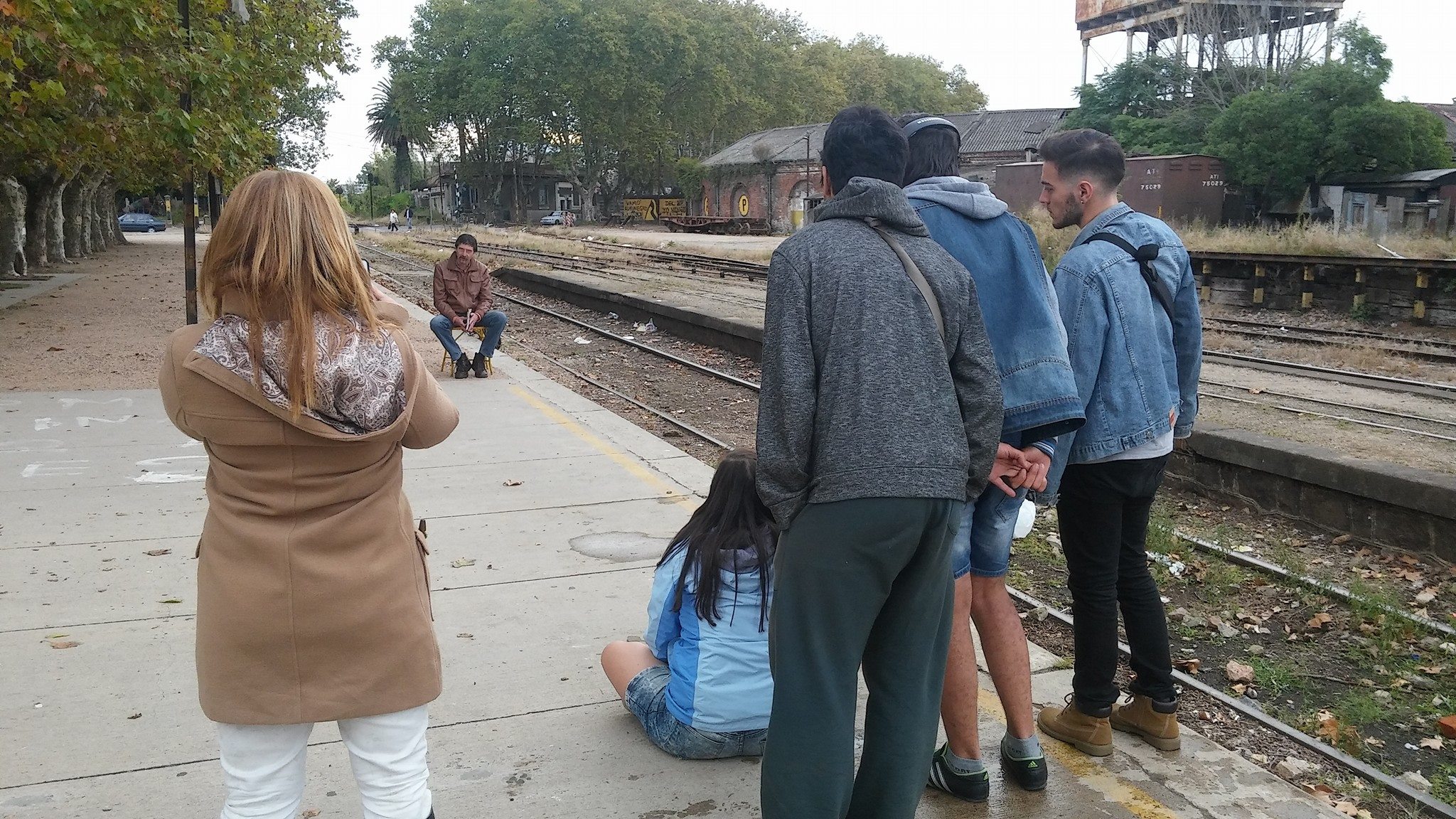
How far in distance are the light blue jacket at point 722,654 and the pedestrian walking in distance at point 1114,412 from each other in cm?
96

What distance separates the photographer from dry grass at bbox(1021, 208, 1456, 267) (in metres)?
21.4

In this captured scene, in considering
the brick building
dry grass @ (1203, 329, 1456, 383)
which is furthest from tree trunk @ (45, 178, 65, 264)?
the brick building

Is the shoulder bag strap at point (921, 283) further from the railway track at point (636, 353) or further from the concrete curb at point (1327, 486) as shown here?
the railway track at point (636, 353)

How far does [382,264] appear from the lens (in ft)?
117

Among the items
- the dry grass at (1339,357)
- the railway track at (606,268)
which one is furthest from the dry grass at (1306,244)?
the railway track at (606,268)

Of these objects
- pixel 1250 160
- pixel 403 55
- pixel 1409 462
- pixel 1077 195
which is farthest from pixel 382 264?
pixel 403 55

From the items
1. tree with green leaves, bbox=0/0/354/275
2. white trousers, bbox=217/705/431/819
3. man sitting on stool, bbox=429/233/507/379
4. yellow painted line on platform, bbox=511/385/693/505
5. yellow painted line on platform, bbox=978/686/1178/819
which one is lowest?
yellow painted line on platform, bbox=978/686/1178/819

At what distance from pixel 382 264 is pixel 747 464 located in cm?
3418

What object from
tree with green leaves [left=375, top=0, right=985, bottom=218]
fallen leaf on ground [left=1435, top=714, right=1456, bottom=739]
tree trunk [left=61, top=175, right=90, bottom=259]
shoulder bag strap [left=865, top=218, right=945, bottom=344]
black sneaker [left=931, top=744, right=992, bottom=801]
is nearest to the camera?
shoulder bag strap [left=865, top=218, right=945, bottom=344]

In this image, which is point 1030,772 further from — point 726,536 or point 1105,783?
point 726,536

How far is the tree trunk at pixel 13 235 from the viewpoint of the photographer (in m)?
23.7

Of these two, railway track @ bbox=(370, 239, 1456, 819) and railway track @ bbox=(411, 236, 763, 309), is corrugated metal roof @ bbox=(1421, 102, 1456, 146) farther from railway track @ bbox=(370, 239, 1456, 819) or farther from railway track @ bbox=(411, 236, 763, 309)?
railway track @ bbox=(370, 239, 1456, 819)

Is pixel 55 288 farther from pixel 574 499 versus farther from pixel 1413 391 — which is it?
pixel 1413 391

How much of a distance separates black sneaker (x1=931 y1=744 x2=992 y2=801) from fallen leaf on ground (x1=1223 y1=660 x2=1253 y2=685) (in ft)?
5.51
